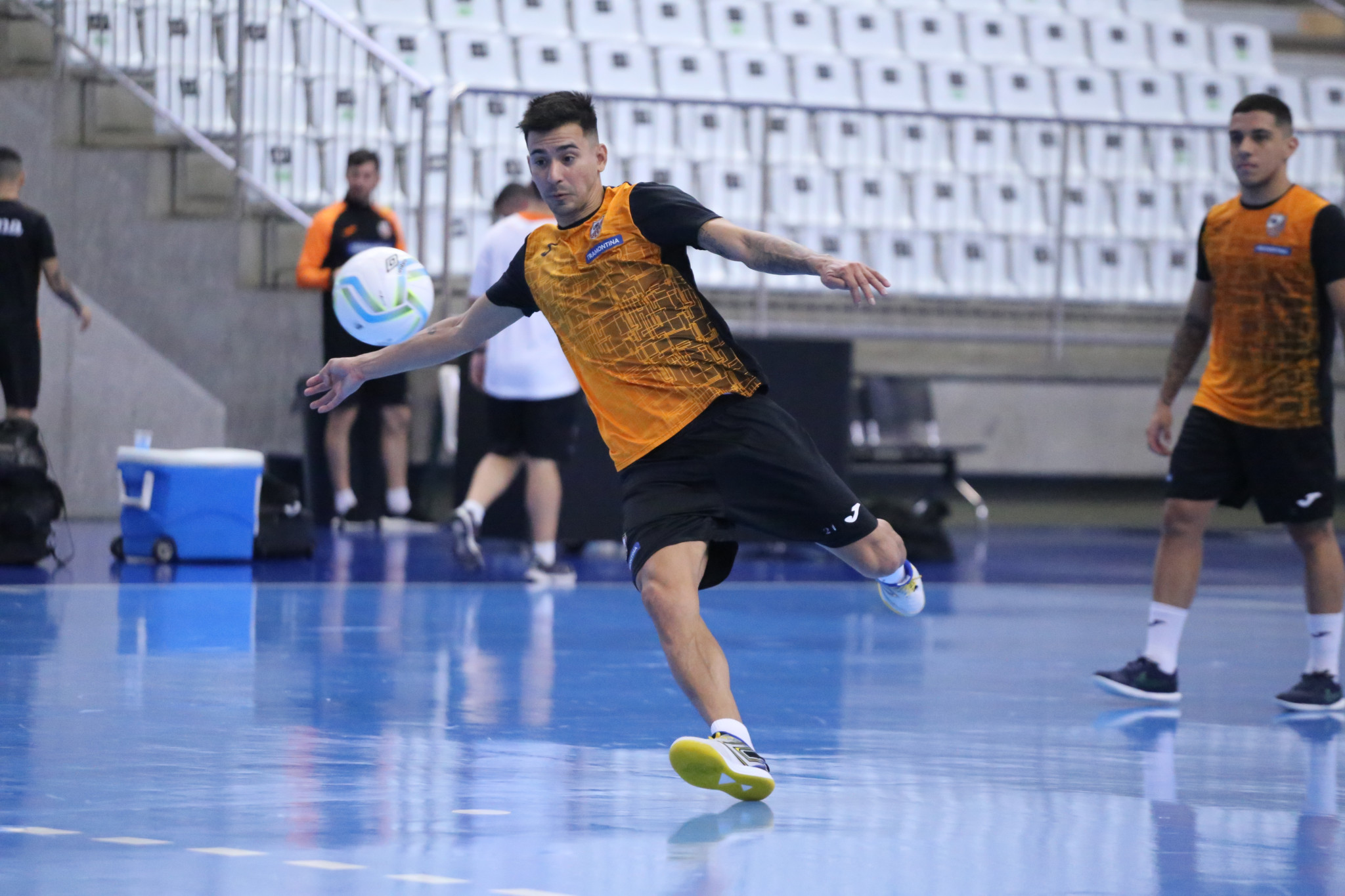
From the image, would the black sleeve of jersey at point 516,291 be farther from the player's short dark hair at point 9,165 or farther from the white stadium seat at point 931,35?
the white stadium seat at point 931,35

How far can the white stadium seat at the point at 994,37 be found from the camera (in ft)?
56.8

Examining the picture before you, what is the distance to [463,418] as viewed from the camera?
10.9 meters

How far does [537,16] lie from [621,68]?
1069mm

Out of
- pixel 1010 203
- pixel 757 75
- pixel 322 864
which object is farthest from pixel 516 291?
pixel 757 75

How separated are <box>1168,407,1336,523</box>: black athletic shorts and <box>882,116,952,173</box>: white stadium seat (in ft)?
30.8

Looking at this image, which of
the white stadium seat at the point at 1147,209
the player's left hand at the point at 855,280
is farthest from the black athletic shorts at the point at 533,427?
the white stadium seat at the point at 1147,209

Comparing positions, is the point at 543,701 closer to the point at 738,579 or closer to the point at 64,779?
the point at 64,779

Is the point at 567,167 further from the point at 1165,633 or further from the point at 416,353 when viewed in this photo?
the point at 1165,633

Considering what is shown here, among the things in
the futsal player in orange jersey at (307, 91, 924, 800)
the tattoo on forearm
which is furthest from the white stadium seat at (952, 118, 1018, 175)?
the futsal player in orange jersey at (307, 91, 924, 800)

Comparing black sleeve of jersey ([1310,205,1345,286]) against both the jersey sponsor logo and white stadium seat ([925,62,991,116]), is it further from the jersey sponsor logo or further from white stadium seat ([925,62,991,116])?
white stadium seat ([925,62,991,116])

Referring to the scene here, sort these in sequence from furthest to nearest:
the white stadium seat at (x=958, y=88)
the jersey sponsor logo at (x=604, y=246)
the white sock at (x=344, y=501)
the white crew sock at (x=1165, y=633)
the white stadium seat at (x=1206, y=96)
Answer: the white stadium seat at (x=1206, y=96)
the white stadium seat at (x=958, y=88)
the white sock at (x=344, y=501)
the white crew sock at (x=1165, y=633)
the jersey sponsor logo at (x=604, y=246)

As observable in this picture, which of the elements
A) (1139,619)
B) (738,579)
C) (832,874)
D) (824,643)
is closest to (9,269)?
(738,579)

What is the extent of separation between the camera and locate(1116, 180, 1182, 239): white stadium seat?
1595 centimetres

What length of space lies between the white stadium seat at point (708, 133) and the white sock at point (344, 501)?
419 cm
